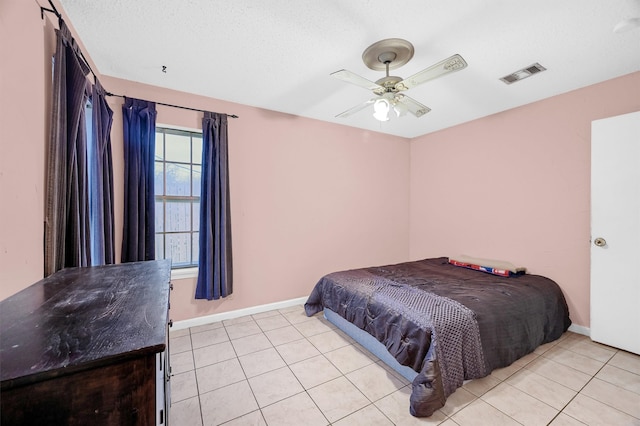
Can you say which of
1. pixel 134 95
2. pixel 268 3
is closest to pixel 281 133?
pixel 134 95

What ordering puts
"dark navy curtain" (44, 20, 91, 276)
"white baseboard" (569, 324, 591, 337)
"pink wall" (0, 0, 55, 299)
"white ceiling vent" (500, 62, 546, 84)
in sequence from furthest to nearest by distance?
"white baseboard" (569, 324, 591, 337) → "white ceiling vent" (500, 62, 546, 84) → "dark navy curtain" (44, 20, 91, 276) → "pink wall" (0, 0, 55, 299)

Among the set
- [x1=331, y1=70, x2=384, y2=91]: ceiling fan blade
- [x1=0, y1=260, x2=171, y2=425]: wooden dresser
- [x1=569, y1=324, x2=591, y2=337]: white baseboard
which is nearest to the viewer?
[x1=0, y1=260, x2=171, y2=425]: wooden dresser

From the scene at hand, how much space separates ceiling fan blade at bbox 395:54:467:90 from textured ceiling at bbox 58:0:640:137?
33 cm

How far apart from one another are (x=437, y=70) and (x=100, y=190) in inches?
102

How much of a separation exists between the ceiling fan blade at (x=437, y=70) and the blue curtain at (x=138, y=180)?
2.39 m

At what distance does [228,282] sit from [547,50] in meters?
3.64

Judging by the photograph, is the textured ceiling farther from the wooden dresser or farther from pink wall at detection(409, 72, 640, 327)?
the wooden dresser

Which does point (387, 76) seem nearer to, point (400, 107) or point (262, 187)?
point (400, 107)

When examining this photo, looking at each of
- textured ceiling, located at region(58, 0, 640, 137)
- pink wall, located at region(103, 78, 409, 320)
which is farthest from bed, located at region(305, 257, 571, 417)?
textured ceiling, located at region(58, 0, 640, 137)

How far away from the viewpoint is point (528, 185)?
10.3ft

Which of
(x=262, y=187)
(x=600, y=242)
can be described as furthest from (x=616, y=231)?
(x=262, y=187)

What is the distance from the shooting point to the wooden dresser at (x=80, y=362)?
559mm

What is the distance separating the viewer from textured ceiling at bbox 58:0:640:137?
168 cm

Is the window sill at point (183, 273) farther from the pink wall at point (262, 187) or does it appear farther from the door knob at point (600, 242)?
the door knob at point (600, 242)
